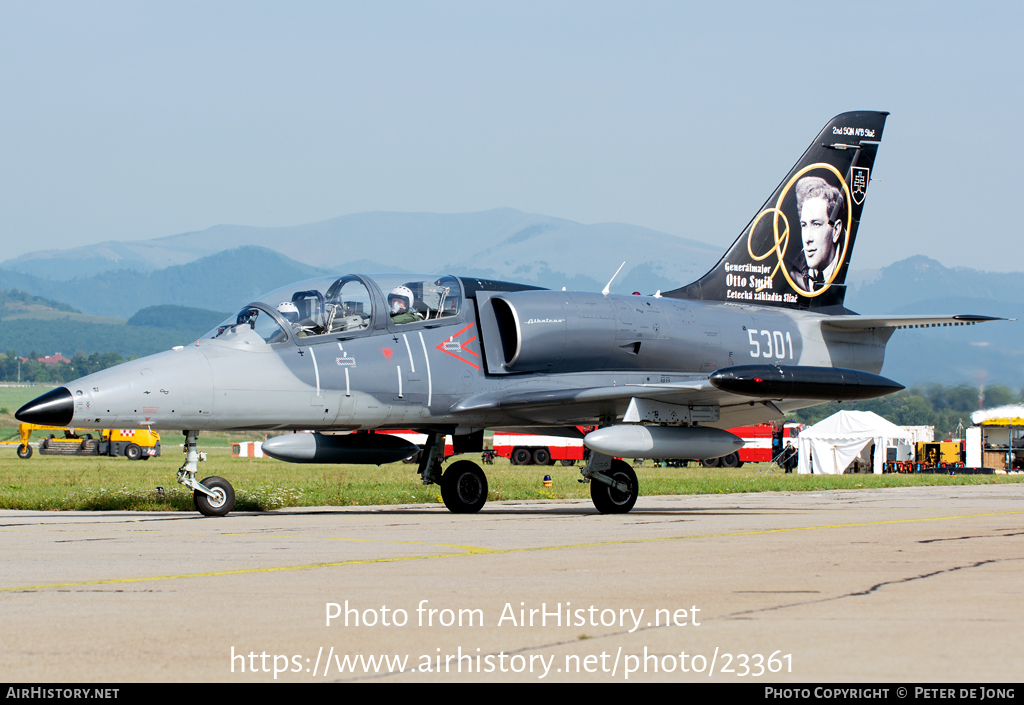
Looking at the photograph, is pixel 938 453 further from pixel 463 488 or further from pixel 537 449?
pixel 463 488

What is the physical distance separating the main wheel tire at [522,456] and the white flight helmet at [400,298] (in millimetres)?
37427

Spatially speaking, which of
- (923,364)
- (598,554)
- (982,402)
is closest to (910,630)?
(598,554)

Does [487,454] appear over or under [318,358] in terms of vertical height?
under

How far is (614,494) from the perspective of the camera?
52.9ft

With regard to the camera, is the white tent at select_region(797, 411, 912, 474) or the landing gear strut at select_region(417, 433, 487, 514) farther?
the white tent at select_region(797, 411, 912, 474)

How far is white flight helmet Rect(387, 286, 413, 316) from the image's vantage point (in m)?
15.1

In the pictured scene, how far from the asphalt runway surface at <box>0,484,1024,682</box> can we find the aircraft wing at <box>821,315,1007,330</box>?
5.08m

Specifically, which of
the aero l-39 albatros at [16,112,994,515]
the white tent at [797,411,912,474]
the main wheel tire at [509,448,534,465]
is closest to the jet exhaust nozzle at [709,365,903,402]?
the aero l-39 albatros at [16,112,994,515]

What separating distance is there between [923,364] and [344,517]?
31.5 meters

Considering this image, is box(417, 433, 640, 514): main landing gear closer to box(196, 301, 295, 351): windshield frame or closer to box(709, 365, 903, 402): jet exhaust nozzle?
box(709, 365, 903, 402): jet exhaust nozzle

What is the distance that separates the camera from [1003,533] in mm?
12125

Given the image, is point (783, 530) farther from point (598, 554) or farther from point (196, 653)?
point (196, 653)

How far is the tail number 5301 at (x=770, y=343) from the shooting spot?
58.4ft

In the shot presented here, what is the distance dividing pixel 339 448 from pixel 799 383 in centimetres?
630
